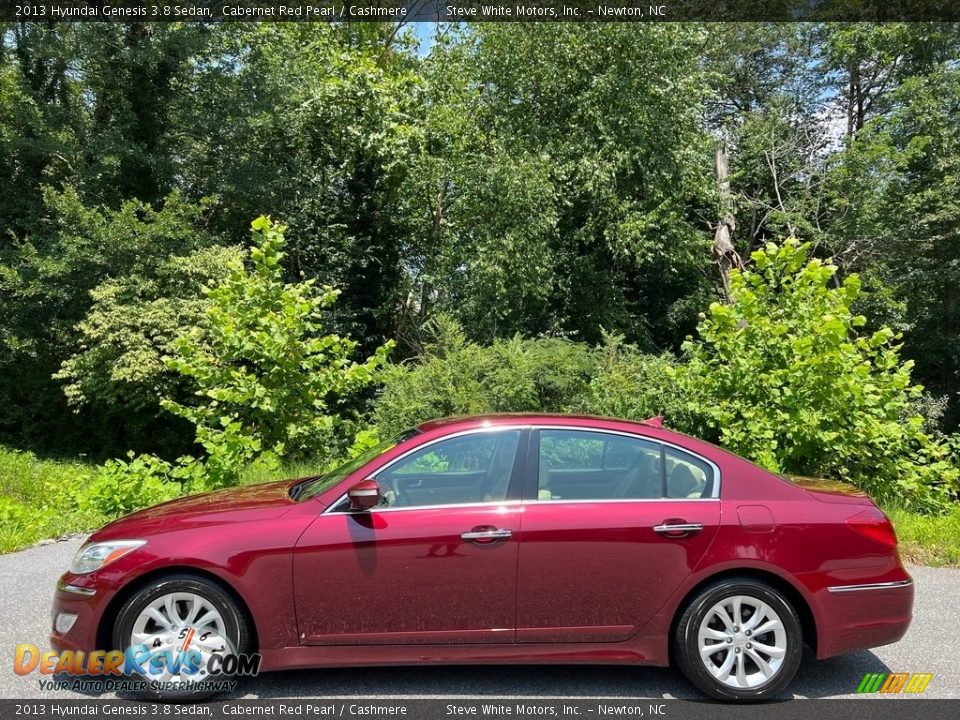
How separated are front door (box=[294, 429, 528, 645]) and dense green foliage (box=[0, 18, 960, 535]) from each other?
296 inches

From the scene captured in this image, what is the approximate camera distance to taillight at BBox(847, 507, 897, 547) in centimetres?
427

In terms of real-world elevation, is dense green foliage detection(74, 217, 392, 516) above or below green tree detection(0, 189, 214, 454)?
below

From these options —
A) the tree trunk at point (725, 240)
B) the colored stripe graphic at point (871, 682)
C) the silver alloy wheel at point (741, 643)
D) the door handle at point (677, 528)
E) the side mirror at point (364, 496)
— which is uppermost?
the tree trunk at point (725, 240)

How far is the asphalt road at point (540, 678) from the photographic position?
13.7ft

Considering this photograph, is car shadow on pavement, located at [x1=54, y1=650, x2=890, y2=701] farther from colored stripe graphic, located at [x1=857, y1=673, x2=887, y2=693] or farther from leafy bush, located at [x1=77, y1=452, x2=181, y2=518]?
leafy bush, located at [x1=77, y1=452, x2=181, y2=518]

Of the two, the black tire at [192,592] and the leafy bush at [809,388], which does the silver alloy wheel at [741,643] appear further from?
the leafy bush at [809,388]

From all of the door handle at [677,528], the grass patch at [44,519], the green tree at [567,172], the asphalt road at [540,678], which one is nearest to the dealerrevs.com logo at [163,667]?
the asphalt road at [540,678]

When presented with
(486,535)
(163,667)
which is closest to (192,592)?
(163,667)

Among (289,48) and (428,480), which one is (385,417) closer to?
(428,480)

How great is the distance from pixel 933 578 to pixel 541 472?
410cm

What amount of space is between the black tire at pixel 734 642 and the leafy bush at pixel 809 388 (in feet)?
13.6

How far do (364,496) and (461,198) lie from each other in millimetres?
15207

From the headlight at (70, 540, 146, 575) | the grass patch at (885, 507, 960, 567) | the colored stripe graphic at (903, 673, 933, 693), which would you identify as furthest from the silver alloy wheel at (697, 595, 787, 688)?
the grass patch at (885, 507, 960, 567)

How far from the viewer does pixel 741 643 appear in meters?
4.12
